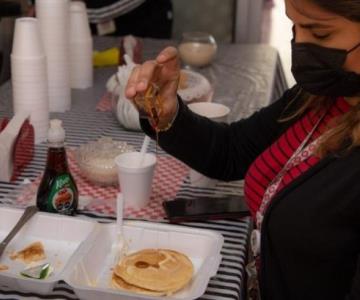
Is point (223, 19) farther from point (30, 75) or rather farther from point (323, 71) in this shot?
point (323, 71)

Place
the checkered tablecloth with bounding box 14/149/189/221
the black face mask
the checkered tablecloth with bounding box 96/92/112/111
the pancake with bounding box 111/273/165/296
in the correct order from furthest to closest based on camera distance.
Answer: the checkered tablecloth with bounding box 96/92/112/111 → the checkered tablecloth with bounding box 14/149/189/221 → the black face mask → the pancake with bounding box 111/273/165/296

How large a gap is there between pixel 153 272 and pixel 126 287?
1.9 inches

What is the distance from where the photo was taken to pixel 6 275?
2.92 ft

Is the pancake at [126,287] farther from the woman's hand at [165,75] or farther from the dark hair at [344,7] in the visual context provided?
the dark hair at [344,7]

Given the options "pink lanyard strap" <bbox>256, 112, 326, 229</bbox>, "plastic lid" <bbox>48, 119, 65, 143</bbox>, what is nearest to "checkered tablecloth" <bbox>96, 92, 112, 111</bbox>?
"plastic lid" <bbox>48, 119, 65, 143</bbox>

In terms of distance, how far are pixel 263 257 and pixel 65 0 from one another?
1026mm

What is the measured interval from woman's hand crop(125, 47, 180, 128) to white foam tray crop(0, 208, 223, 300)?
0.85 ft

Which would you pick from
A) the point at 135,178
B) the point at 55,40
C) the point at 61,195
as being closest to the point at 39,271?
the point at 61,195

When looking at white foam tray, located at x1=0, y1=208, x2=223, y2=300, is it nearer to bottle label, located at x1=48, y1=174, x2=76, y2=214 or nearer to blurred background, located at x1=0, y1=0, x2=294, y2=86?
bottle label, located at x1=48, y1=174, x2=76, y2=214

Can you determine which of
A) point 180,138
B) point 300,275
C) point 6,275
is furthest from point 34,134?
point 300,275

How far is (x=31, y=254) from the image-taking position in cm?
102

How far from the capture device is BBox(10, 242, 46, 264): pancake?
3.32ft

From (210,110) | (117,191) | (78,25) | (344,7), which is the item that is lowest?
(117,191)

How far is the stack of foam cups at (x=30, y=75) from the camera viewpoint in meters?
1.47
